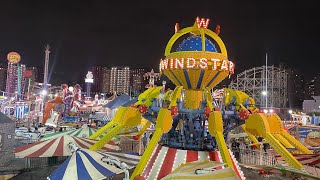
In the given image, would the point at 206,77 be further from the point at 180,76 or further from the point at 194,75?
the point at 180,76

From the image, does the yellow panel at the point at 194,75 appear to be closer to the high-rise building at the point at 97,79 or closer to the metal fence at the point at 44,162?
the metal fence at the point at 44,162

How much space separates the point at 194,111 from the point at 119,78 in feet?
537

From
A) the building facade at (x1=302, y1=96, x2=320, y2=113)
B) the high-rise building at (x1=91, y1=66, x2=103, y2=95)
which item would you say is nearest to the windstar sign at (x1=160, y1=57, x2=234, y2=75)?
the building facade at (x1=302, y1=96, x2=320, y2=113)

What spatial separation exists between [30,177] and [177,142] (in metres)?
7.02

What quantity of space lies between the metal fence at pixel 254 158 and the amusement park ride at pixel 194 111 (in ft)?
21.5

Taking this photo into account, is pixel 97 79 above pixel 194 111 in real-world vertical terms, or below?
above

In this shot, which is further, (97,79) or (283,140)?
(97,79)

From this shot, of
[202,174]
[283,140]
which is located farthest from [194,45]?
[202,174]

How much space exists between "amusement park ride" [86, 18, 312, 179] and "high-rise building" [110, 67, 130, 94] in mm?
156474

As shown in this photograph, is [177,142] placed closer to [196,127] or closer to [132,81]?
[196,127]

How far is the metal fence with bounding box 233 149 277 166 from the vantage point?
1845 centimetres

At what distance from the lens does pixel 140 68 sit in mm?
178375

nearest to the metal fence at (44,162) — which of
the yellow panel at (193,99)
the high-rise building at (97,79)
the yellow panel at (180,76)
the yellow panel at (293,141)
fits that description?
the yellow panel at (193,99)

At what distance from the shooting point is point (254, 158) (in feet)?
62.2
